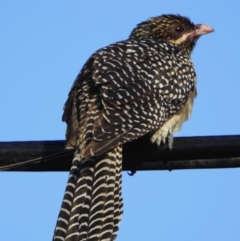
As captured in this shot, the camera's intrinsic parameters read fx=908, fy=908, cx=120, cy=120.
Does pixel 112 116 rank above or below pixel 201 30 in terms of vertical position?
below

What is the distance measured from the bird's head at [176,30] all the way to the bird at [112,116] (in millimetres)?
834

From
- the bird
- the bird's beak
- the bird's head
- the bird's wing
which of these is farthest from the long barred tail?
the bird's beak

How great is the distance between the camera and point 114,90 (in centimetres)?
817

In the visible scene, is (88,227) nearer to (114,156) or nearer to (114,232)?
(114,232)

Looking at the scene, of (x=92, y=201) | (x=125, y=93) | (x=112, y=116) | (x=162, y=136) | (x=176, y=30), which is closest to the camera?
(x=92, y=201)

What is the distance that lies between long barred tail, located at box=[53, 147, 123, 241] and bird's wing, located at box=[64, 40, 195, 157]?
0.64 ft

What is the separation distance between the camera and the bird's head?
10953mm

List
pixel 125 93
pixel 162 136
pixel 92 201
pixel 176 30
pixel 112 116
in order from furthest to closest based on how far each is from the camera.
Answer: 1. pixel 176 30
2. pixel 162 136
3. pixel 125 93
4. pixel 112 116
5. pixel 92 201

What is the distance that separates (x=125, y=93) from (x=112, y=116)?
33 centimetres

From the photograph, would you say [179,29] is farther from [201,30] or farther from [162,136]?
[162,136]

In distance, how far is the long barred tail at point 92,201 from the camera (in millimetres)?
7094

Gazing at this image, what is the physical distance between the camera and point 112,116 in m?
7.93

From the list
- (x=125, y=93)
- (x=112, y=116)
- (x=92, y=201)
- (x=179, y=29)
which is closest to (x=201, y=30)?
(x=179, y=29)

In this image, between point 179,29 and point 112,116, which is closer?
point 112,116
